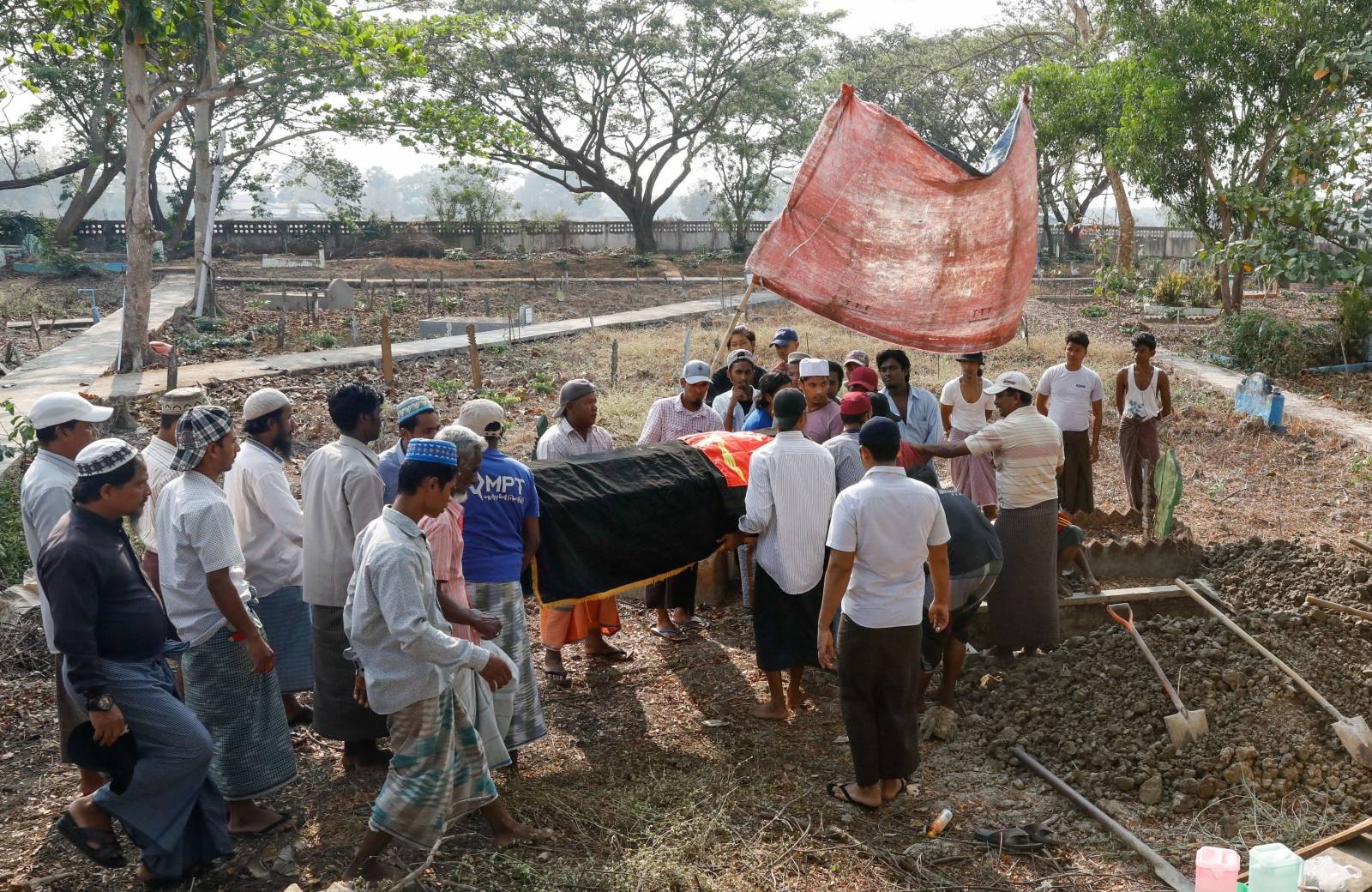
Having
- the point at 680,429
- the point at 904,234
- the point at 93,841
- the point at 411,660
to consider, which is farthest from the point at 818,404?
the point at 93,841

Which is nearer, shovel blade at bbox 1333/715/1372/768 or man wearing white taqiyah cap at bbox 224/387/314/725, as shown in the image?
man wearing white taqiyah cap at bbox 224/387/314/725

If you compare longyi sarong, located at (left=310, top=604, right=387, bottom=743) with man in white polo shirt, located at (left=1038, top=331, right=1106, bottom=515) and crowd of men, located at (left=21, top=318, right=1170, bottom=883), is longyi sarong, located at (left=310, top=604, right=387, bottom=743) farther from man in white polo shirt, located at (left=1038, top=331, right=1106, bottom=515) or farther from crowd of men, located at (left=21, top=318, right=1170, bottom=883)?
man in white polo shirt, located at (left=1038, top=331, right=1106, bottom=515)

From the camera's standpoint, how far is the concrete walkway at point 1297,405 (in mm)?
11055

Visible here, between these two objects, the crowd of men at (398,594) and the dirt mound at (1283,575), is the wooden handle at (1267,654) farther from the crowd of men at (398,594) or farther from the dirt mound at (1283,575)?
the crowd of men at (398,594)

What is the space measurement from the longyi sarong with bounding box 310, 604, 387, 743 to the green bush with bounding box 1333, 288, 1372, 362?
47.1 ft

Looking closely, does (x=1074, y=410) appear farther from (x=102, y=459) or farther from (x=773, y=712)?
(x=102, y=459)

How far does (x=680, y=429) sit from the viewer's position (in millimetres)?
Result: 6035

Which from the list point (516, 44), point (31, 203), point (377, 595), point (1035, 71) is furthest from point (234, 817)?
point (31, 203)

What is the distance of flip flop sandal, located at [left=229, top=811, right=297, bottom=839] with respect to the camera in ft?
12.4

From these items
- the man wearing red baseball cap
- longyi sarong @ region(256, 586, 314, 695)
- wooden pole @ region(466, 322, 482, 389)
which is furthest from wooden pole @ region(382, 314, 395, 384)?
the man wearing red baseball cap

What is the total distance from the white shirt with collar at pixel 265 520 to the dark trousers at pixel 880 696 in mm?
2112

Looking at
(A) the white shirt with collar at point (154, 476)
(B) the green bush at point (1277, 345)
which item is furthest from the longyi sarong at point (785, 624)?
(B) the green bush at point (1277, 345)

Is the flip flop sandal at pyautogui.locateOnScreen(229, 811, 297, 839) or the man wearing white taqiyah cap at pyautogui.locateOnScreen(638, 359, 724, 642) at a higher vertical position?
the man wearing white taqiyah cap at pyautogui.locateOnScreen(638, 359, 724, 642)

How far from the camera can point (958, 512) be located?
470 cm
